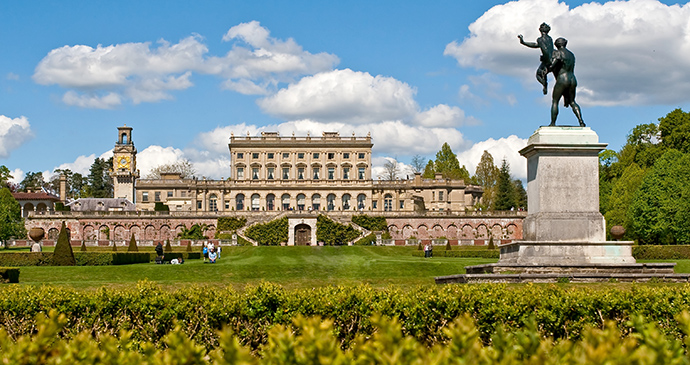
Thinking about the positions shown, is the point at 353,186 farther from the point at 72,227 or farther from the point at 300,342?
the point at 300,342

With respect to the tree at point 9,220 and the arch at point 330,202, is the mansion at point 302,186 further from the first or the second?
the tree at point 9,220

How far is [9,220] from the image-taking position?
69.9 metres

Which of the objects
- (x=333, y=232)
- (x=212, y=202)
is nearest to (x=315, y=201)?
(x=212, y=202)

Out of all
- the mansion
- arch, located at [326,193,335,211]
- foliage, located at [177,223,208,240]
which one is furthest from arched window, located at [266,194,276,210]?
foliage, located at [177,223,208,240]

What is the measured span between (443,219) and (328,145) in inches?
959

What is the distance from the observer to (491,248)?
53250 millimetres

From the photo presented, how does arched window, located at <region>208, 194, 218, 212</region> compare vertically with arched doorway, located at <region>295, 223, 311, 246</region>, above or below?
above

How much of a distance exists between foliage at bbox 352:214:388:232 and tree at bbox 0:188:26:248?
34.4m

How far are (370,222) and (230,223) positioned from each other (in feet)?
52.1

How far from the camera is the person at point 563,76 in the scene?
1795cm

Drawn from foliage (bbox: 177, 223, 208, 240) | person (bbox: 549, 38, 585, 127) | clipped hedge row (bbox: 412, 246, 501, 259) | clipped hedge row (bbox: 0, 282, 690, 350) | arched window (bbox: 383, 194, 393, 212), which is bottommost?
clipped hedge row (bbox: 412, 246, 501, 259)

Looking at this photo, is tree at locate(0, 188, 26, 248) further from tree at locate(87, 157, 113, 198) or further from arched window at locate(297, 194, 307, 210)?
tree at locate(87, 157, 113, 198)

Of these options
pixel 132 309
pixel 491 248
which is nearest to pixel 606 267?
pixel 132 309

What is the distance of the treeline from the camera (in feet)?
169
